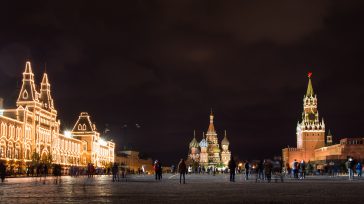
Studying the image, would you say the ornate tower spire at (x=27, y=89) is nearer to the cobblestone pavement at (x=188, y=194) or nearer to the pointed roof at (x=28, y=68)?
the pointed roof at (x=28, y=68)

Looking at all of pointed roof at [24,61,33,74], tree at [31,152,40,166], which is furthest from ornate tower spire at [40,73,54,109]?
tree at [31,152,40,166]

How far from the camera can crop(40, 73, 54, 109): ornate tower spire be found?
103m

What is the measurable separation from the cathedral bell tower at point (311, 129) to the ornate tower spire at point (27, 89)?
11831 centimetres

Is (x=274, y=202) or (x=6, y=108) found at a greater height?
(x=6, y=108)

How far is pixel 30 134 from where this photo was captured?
8906cm

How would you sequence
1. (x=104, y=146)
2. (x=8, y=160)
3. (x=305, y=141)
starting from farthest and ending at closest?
(x=305, y=141)
(x=104, y=146)
(x=8, y=160)

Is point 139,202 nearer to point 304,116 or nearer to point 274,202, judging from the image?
point 274,202

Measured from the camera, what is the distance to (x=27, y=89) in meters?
94.2

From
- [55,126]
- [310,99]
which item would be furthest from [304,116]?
[55,126]

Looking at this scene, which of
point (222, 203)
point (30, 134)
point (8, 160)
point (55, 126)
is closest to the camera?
point (222, 203)

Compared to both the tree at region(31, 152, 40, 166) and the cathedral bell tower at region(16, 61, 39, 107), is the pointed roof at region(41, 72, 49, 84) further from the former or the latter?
the tree at region(31, 152, 40, 166)

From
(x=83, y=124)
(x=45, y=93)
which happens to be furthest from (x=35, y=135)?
(x=83, y=124)

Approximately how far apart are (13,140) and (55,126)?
2452 centimetres

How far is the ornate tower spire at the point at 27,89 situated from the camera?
93875 mm
